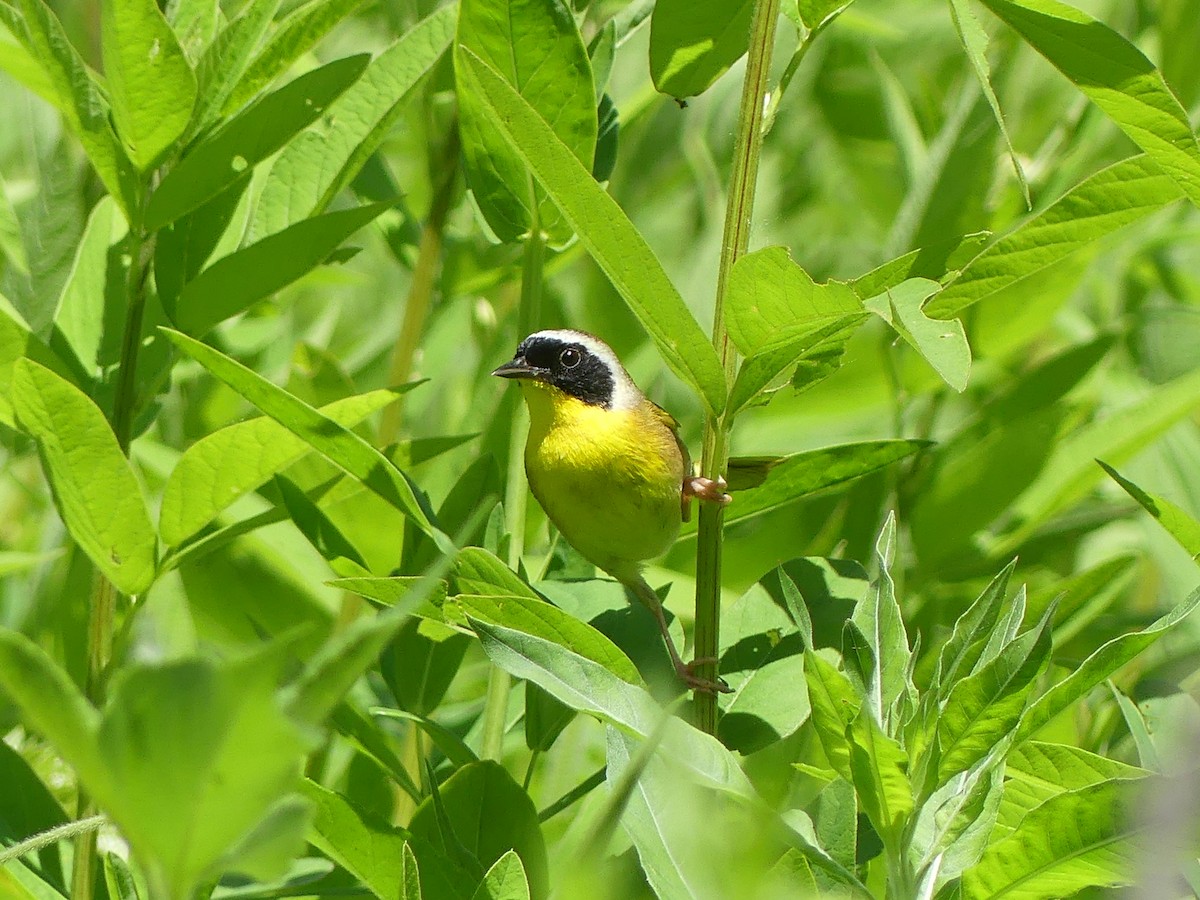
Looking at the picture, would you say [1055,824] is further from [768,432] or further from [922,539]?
[768,432]

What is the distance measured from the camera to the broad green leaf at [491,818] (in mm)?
1091

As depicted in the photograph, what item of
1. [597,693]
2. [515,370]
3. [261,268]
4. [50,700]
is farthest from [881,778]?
[515,370]

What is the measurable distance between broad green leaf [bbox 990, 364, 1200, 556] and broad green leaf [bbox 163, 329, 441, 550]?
0.95 meters

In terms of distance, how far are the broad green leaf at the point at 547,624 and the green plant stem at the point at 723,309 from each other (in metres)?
0.08

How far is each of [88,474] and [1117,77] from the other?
786 mm

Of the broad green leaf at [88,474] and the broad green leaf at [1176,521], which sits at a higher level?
the broad green leaf at [88,474]

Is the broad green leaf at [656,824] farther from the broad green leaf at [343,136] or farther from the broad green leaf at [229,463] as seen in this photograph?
the broad green leaf at [343,136]

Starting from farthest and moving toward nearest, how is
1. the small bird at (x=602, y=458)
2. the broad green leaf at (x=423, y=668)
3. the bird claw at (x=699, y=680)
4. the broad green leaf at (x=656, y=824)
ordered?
1. the small bird at (x=602, y=458)
2. the broad green leaf at (x=423, y=668)
3. the bird claw at (x=699, y=680)
4. the broad green leaf at (x=656, y=824)

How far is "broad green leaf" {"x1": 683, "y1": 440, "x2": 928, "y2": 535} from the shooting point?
3.96 ft

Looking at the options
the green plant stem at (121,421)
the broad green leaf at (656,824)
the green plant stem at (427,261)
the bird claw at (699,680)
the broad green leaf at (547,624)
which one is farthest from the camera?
the green plant stem at (427,261)

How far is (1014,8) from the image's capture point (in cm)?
103

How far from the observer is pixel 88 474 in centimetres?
110

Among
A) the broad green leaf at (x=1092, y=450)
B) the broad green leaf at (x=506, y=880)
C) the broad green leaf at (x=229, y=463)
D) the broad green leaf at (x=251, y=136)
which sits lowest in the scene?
the broad green leaf at (x=1092, y=450)

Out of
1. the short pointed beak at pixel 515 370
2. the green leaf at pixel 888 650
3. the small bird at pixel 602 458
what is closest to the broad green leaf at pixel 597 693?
the green leaf at pixel 888 650
